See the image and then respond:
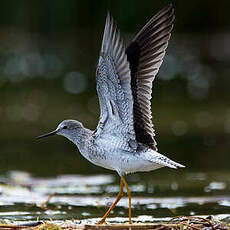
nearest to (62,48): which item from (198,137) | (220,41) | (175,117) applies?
(220,41)

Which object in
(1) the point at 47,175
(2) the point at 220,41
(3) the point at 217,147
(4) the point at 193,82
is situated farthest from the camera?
(2) the point at 220,41

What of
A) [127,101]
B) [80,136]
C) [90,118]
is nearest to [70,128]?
[80,136]

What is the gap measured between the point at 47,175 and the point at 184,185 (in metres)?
2.13

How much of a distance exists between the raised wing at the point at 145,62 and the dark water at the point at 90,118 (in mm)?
1177

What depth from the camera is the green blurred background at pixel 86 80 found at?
11375 mm

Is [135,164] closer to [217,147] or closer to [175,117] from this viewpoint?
[217,147]

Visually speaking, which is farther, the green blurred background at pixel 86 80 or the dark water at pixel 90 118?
the green blurred background at pixel 86 80

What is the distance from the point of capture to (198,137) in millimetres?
12539

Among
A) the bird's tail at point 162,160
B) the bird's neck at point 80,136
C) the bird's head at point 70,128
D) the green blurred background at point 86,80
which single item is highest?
the green blurred background at point 86,80

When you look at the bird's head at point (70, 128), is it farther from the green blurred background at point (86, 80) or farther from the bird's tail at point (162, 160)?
the green blurred background at point (86, 80)

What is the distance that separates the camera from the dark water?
805 centimetres

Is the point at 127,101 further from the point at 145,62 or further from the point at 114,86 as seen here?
the point at 145,62

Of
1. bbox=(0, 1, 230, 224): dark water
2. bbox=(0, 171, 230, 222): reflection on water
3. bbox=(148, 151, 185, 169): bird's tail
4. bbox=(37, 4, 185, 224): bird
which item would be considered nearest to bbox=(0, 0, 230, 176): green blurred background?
bbox=(0, 1, 230, 224): dark water

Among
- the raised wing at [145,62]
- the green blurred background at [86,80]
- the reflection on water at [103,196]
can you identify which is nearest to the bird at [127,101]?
the raised wing at [145,62]
